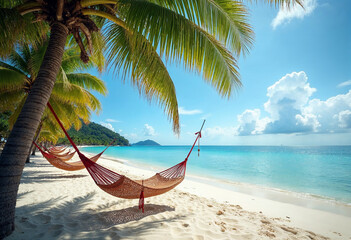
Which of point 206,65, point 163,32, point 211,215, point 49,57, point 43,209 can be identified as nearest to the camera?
point 163,32

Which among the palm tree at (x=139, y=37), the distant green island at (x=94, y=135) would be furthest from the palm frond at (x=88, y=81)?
the distant green island at (x=94, y=135)

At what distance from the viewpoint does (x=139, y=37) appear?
1525 mm

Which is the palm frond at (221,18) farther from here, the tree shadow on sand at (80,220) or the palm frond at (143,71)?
the tree shadow on sand at (80,220)

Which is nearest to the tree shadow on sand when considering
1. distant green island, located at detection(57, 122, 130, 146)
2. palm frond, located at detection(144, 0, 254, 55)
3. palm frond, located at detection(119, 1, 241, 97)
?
palm frond, located at detection(119, 1, 241, 97)

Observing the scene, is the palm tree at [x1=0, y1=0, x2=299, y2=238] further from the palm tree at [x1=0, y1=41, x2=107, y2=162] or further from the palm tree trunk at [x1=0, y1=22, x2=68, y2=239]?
the palm tree at [x1=0, y1=41, x2=107, y2=162]

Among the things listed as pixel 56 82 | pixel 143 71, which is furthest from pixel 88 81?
pixel 143 71

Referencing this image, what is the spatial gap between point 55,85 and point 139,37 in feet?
12.0

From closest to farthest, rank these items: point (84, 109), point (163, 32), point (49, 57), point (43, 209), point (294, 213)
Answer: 1. point (163, 32)
2. point (49, 57)
3. point (43, 209)
4. point (294, 213)
5. point (84, 109)

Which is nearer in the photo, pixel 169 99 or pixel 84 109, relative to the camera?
pixel 169 99

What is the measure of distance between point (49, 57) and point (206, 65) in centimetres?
144

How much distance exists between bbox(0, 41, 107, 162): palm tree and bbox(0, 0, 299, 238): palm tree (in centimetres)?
145

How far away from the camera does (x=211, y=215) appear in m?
2.21

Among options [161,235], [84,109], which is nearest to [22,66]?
[84,109]

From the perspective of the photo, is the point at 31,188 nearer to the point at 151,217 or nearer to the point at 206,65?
the point at 151,217
